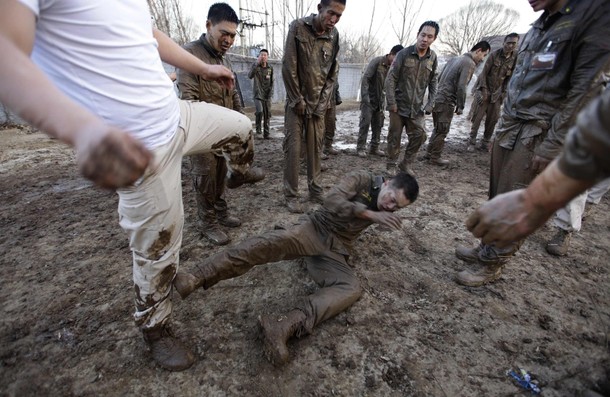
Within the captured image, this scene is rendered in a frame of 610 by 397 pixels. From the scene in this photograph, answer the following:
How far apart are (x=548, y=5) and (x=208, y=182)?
2.87m

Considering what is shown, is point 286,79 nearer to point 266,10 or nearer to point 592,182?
point 592,182

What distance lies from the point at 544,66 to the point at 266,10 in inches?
591

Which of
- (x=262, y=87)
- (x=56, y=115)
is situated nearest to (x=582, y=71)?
(x=56, y=115)

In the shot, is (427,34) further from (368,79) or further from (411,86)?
(368,79)

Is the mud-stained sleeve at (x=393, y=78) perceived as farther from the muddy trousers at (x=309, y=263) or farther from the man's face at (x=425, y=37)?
the muddy trousers at (x=309, y=263)

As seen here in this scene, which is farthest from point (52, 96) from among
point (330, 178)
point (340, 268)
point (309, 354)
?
point (330, 178)

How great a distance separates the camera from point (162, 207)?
1.34 meters

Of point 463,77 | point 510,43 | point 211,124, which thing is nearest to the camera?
point 211,124

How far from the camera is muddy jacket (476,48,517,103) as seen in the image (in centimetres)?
570

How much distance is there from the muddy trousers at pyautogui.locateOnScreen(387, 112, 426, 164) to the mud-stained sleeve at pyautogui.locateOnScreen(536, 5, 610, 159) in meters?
2.73

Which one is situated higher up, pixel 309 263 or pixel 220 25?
pixel 220 25

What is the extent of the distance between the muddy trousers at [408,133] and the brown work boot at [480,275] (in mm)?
2767

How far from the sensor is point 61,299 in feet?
7.01

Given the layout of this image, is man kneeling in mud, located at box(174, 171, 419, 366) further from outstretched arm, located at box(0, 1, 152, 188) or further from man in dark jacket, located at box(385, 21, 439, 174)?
man in dark jacket, located at box(385, 21, 439, 174)
